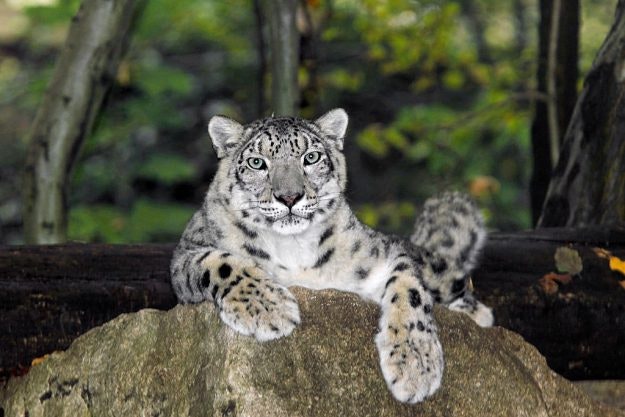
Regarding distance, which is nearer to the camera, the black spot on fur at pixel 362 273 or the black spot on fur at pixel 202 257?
the black spot on fur at pixel 202 257

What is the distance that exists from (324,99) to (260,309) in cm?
957

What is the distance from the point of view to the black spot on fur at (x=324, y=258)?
5.11 metres

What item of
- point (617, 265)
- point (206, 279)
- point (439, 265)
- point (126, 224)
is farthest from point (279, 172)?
point (126, 224)

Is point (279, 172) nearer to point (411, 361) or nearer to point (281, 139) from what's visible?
point (281, 139)

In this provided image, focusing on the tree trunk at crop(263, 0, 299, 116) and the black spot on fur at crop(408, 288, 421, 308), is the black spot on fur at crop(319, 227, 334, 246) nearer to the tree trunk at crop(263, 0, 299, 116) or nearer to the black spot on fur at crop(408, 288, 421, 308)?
the black spot on fur at crop(408, 288, 421, 308)

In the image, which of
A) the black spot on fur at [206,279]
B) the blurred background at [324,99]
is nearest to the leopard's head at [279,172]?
the black spot on fur at [206,279]

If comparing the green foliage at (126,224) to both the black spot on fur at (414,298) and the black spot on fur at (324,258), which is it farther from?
the black spot on fur at (414,298)

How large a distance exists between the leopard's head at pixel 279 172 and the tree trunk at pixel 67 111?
2472 mm

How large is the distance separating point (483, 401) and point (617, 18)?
386 cm

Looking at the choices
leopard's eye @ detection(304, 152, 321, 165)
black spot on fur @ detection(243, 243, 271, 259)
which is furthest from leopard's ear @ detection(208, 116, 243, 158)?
black spot on fur @ detection(243, 243, 271, 259)

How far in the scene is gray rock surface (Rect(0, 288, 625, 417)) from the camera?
435 centimetres

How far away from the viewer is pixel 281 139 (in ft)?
16.8

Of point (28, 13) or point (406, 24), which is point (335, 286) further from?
point (406, 24)

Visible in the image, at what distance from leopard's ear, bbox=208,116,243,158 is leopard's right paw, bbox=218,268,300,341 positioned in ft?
3.37
